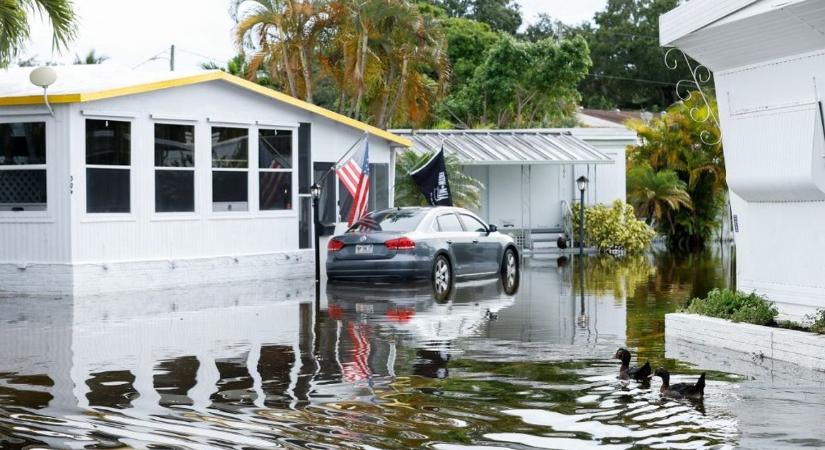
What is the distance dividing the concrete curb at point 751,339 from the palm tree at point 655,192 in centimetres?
2558

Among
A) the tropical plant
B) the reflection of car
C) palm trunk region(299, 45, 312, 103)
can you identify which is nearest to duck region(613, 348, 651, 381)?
the reflection of car

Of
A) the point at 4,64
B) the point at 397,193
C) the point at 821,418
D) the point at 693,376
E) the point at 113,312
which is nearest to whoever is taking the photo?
the point at 821,418

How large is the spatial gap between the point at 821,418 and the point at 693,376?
233 centimetres

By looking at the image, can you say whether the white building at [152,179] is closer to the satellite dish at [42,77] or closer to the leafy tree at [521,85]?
the satellite dish at [42,77]

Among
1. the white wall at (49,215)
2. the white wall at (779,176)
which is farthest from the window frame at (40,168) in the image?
the white wall at (779,176)

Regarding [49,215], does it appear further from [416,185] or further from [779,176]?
[779,176]

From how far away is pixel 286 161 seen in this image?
25156 mm

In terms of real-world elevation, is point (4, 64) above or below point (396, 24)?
below

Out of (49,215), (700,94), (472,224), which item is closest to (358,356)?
(49,215)

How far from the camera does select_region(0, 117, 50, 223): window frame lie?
2075cm

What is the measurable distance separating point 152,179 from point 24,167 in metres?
2.17

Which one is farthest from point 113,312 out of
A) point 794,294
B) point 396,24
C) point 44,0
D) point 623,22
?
point 623,22

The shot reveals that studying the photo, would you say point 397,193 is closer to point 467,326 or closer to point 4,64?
point 4,64

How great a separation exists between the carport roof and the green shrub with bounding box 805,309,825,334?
2029 centimetres
